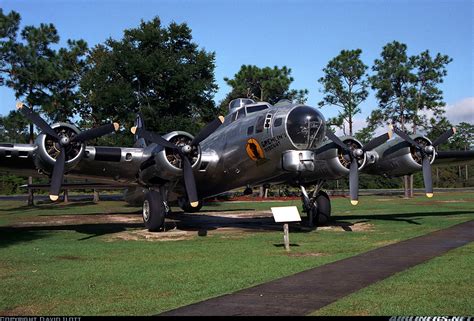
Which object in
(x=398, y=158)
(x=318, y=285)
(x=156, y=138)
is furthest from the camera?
(x=398, y=158)

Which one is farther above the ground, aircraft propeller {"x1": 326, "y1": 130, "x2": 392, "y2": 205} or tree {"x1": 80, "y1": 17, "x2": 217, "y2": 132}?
tree {"x1": 80, "y1": 17, "x2": 217, "y2": 132}

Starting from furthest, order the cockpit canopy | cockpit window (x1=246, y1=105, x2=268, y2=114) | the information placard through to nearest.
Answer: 1. the cockpit canopy
2. cockpit window (x1=246, y1=105, x2=268, y2=114)
3. the information placard

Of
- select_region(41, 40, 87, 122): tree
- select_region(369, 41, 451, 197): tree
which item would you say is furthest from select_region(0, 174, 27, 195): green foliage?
select_region(369, 41, 451, 197): tree

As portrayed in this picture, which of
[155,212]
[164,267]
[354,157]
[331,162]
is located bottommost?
[164,267]

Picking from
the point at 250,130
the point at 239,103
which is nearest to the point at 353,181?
the point at 250,130

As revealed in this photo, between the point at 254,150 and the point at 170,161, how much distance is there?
10.3ft

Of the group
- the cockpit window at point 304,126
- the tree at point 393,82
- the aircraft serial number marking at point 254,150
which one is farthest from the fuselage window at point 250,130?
the tree at point 393,82

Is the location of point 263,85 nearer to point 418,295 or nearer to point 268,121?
point 268,121

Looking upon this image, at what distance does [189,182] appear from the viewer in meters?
16.5

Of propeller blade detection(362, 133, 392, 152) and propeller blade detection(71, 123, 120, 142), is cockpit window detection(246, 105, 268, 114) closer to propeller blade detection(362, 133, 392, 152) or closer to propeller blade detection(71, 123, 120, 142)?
propeller blade detection(362, 133, 392, 152)

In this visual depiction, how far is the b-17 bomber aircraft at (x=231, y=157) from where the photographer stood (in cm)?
1549

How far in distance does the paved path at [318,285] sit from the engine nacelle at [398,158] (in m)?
6.76

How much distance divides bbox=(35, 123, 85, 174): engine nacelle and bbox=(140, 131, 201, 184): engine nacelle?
8.45ft

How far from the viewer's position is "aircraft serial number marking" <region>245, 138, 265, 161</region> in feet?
53.1
